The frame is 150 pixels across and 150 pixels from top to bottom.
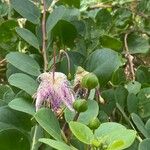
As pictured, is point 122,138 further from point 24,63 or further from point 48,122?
point 24,63

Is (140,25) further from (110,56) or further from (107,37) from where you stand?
(110,56)

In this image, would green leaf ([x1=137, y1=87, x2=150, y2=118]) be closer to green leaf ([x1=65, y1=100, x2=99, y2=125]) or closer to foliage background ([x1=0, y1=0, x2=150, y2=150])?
foliage background ([x1=0, y1=0, x2=150, y2=150])

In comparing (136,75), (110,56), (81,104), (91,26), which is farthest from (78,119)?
(91,26)

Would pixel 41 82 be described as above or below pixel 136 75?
above

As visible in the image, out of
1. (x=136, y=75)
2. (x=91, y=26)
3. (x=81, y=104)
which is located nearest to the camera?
(x=81, y=104)

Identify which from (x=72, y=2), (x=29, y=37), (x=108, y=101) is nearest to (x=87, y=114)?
(x=108, y=101)

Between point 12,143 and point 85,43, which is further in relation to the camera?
point 85,43
